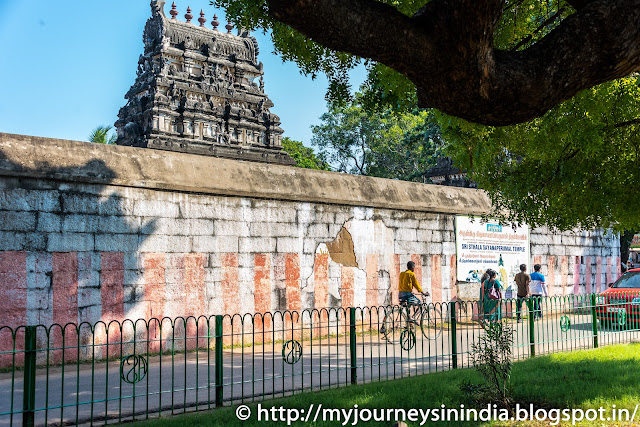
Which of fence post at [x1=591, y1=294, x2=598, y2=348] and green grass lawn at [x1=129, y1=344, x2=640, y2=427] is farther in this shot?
fence post at [x1=591, y1=294, x2=598, y2=348]

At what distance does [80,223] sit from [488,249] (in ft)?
34.0

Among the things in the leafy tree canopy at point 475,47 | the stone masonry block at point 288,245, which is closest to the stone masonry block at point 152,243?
the stone masonry block at point 288,245

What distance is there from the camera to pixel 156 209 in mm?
10164

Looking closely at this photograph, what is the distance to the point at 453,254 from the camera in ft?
49.6

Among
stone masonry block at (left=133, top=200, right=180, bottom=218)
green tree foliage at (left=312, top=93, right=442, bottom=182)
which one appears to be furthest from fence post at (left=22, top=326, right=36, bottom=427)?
green tree foliage at (left=312, top=93, right=442, bottom=182)

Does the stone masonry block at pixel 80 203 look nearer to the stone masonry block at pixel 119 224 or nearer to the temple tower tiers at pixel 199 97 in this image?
the stone masonry block at pixel 119 224

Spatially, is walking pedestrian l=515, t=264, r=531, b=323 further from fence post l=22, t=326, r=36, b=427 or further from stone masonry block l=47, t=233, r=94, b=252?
fence post l=22, t=326, r=36, b=427

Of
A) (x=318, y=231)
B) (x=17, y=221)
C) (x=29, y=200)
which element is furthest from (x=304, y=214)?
(x=17, y=221)

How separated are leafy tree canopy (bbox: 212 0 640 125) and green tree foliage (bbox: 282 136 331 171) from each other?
45.1 m

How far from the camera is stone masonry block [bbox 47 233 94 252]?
907 centimetres

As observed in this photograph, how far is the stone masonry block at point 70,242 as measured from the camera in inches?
357

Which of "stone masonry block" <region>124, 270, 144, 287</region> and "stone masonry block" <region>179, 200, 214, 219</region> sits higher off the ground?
"stone masonry block" <region>179, 200, 214, 219</region>

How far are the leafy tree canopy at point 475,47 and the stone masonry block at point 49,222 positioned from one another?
5.67 metres

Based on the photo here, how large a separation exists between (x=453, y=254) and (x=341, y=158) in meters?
34.1
